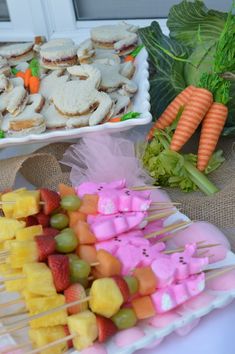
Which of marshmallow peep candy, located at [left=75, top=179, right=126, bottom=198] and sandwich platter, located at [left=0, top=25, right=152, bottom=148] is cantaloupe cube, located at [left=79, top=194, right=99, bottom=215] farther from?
sandwich platter, located at [left=0, top=25, right=152, bottom=148]

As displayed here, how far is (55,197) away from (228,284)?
300 millimetres

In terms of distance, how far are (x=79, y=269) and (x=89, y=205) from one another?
0.44 feet

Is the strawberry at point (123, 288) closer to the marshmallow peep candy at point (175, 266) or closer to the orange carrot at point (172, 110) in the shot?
the marshmallow peep candy at point (175, 266)

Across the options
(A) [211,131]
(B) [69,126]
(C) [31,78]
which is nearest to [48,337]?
(B) [69,126]

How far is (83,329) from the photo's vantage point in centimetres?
71

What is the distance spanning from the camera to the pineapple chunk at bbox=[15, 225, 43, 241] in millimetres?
823

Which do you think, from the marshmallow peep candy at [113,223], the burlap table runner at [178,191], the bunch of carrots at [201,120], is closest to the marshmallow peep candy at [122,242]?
the marshmallow peep candy at [113,223]

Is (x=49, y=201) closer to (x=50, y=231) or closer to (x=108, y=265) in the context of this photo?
(x=50, y=231)

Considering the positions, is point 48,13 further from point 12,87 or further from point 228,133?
point 228,133

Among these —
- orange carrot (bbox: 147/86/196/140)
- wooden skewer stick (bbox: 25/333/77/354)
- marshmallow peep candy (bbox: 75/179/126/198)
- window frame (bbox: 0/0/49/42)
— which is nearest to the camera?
wooden skewer stick (bbox: 25/333/77/354)

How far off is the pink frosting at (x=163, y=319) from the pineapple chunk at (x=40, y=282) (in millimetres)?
144

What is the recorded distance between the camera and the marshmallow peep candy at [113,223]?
0.83 m

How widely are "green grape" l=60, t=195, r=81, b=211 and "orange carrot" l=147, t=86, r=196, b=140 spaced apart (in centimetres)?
37

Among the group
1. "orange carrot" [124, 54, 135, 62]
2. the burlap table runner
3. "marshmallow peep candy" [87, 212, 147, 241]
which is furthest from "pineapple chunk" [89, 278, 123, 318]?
"orange carrot" [124, 54, 135, 62]
